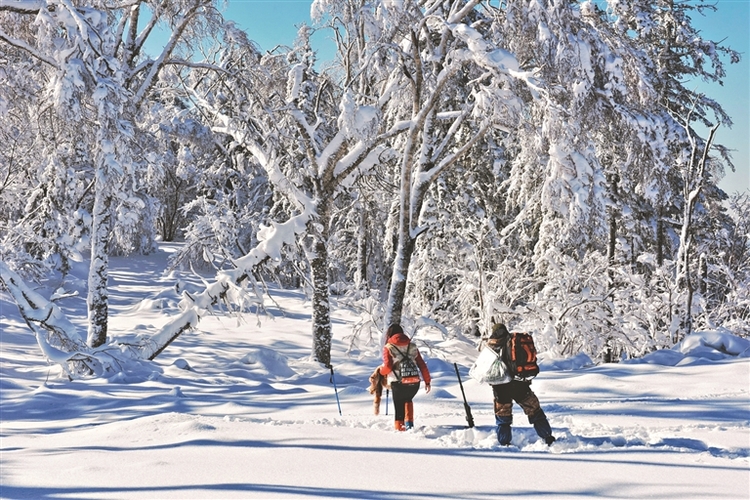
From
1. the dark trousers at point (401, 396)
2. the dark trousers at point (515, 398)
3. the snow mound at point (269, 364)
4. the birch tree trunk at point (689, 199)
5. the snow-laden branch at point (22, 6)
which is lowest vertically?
the snow mound at point (269, 364)

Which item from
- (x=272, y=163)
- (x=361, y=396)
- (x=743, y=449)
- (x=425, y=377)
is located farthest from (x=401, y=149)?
(x=743, y=449)

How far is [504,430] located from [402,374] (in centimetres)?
137

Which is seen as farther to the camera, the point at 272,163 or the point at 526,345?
the point at 272,163

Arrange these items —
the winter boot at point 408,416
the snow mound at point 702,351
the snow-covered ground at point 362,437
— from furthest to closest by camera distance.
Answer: the snow mound at point 702,351 < the winter boot at point 408,416 < the snow-covered ground at point 362,437

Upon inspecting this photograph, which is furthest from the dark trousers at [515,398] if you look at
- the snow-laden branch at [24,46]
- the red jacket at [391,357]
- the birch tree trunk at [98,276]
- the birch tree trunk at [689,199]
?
the birch tree trunk at [689,199]

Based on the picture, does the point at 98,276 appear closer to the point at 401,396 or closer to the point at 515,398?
the point at 401,396

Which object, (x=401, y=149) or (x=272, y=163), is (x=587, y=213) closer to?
(x=401, y=149)

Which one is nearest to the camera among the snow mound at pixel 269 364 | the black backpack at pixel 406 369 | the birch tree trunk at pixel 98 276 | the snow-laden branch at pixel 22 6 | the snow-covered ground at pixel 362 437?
the snow-covered ground at pixel 362 437

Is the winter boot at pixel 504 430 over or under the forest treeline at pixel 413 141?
under

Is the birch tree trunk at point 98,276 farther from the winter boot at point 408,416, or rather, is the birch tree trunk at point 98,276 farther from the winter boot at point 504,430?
the winter boot at point 504,430

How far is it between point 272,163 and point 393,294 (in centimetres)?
357

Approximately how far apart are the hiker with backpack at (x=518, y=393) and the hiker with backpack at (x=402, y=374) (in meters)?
1.11

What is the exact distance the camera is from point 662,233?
60.6 feet

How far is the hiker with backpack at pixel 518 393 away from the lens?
215 inches
